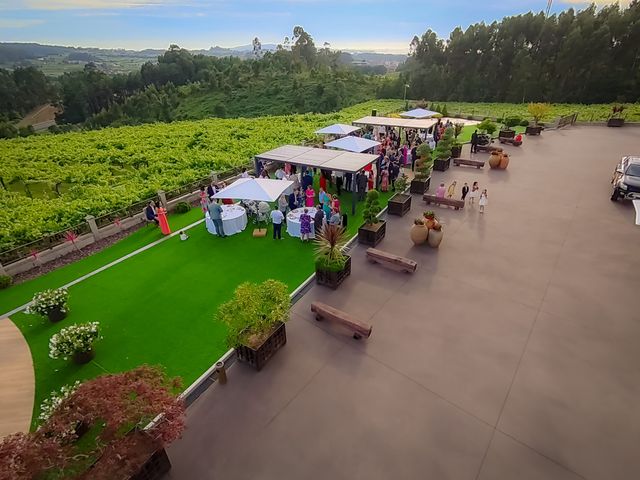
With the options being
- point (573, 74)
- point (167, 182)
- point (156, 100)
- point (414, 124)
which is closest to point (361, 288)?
point (167, 182)

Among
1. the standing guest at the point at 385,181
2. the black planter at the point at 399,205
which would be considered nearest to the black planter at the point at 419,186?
the standing guest at the point at 385,181

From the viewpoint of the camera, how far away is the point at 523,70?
5403cm

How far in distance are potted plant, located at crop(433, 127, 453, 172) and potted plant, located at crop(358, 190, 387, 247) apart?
32.6 feet

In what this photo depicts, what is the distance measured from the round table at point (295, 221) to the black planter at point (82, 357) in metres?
7.77

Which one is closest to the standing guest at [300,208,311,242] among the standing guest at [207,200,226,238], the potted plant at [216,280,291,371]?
the standing guest at [207,200,226,238]

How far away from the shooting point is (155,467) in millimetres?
5793

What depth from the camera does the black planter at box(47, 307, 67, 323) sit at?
10.1 meters

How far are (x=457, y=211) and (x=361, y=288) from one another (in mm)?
7517

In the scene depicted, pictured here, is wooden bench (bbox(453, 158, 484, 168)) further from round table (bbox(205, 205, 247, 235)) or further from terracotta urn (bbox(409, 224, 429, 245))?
round table (bbox(205, 205, 247, 235))

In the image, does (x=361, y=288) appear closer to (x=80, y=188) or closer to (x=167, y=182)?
(x=167, y=182)

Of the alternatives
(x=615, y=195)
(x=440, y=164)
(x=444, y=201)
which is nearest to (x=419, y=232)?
(x=444, y=201)

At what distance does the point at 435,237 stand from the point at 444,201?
4.22 m

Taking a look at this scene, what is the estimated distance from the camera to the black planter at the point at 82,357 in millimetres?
8508

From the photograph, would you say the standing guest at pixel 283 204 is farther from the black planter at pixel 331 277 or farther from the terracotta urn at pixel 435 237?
the terracotta urn at pixel 435 237
